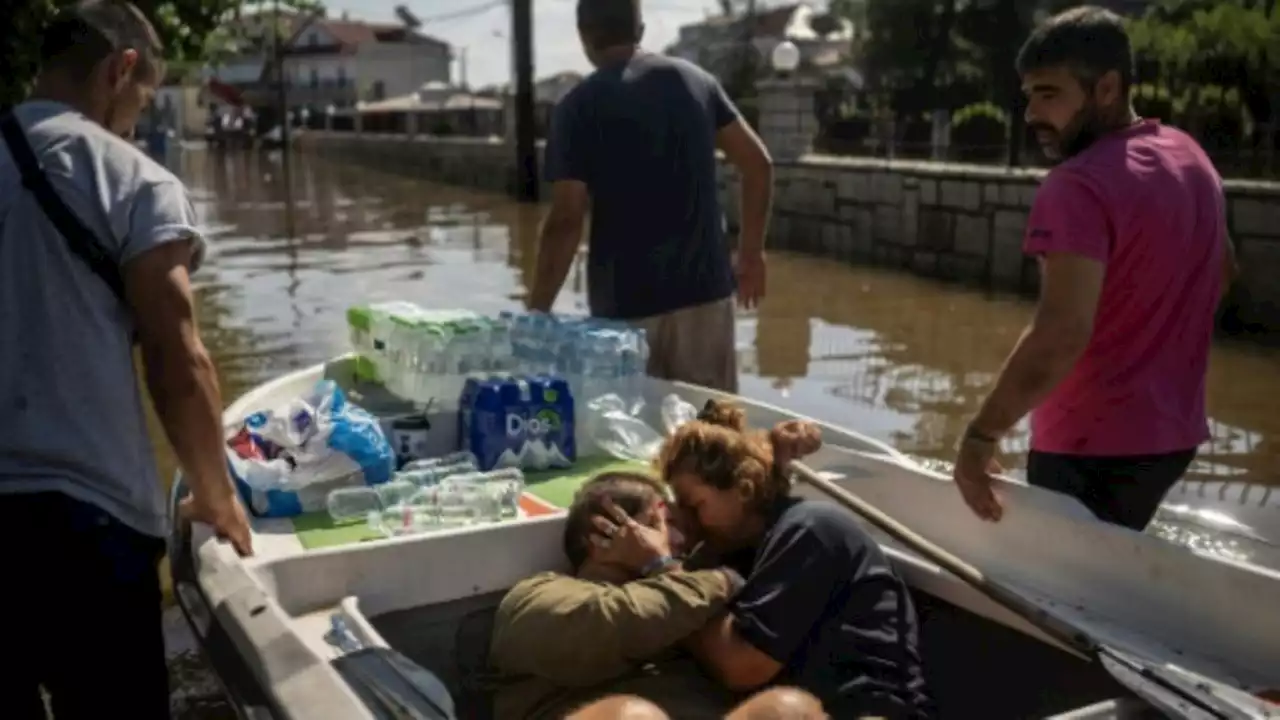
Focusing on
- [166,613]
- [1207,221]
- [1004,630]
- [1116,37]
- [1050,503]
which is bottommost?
[166,613]

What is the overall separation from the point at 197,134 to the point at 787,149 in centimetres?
6641

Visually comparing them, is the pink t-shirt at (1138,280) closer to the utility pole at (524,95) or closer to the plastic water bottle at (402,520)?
the plastic water bottle at (402,520)

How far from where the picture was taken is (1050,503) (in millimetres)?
3021

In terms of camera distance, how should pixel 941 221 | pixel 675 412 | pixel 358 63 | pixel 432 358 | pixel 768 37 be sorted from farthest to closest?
pixel 358 63, pixel 768 37, pixel 941 221, pixel 432 358, pixel 675 412

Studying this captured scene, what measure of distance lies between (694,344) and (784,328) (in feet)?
21.2

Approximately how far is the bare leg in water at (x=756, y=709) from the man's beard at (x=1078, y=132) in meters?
1.46

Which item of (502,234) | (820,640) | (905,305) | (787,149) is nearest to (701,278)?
(820,640)

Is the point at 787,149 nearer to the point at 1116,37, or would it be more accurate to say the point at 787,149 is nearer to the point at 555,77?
the point at 1116,37

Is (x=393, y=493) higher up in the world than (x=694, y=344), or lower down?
lower down

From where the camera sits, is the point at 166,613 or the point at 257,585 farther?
the point at 166,613

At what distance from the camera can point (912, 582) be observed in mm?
3090

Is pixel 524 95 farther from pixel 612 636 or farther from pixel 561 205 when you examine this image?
pixel 612 636

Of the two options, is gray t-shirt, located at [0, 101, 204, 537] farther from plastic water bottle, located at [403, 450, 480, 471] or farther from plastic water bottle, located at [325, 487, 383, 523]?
plastic water bottle, located at [403, 450, 480, 471]

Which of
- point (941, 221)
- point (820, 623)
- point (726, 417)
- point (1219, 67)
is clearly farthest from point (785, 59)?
point (820, 623)
